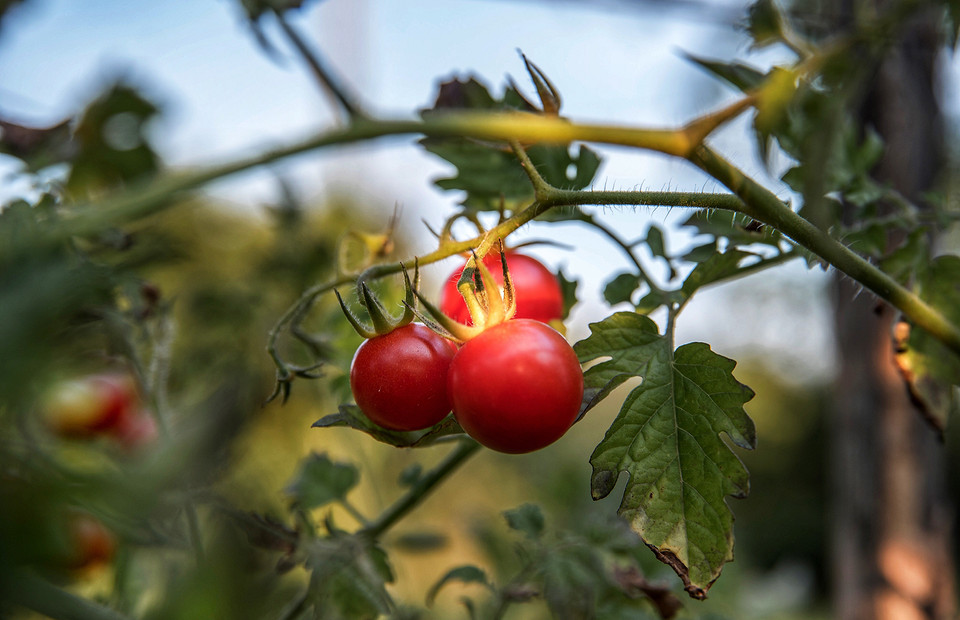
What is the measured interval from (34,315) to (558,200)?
0.28m

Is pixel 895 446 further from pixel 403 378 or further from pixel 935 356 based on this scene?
pixel 403 378

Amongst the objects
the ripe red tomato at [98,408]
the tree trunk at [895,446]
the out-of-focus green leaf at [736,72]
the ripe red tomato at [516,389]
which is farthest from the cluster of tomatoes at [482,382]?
the tree trunk at [895,446]

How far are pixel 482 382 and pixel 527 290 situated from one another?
6.4 inches

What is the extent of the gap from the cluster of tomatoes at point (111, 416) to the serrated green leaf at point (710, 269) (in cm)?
61

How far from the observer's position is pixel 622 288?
58cm

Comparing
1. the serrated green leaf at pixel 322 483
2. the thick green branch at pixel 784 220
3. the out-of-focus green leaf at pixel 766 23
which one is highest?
the out-of-focus green leaf at pixel 766 23

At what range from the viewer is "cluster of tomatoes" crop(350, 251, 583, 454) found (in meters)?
0.38

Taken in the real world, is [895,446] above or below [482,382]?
below

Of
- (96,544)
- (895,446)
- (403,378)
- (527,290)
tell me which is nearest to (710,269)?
(527,290)

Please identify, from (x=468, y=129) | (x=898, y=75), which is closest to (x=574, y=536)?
(x=468, y=129)

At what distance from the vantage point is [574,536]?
74 centimetres

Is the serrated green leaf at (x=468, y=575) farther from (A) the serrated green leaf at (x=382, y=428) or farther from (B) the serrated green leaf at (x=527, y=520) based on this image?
(A) the serrated green leaf at (x=382, y=428)

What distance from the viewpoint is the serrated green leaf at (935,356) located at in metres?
0.61

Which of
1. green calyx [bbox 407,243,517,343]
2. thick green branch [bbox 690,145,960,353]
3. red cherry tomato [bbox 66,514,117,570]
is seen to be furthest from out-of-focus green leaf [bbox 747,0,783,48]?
red cherry tomato [bbox 66,514,117,570]
